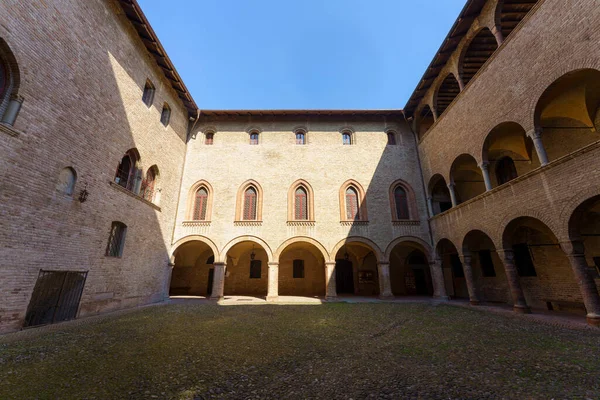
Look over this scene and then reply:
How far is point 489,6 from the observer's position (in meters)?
10.0

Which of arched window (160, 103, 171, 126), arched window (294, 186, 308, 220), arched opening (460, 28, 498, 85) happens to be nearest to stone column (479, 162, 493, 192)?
arched opening (460, 28, 498, 85)

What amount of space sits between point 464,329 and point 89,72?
1420 centimetres

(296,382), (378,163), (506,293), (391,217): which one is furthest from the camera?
(378,163)

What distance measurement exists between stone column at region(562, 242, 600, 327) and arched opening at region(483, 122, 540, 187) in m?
4.48

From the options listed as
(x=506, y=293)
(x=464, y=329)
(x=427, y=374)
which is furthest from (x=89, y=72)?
(x=506, y=293)

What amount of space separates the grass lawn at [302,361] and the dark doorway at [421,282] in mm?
9354

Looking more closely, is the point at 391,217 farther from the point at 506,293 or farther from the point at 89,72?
the point at 89,72

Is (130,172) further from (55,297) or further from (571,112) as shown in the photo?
(571,112)

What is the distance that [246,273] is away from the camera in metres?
17.1

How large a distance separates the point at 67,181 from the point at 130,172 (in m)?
3.28

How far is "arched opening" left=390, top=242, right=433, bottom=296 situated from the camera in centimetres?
1608

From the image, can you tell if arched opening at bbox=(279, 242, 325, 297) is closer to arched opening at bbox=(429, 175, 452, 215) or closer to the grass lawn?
arched opening at bbox=(429, 175, 452, 215)

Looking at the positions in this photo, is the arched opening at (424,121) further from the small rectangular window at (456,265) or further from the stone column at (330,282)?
the stone column at (330,282)

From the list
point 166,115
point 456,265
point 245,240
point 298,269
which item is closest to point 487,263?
point 456,265
